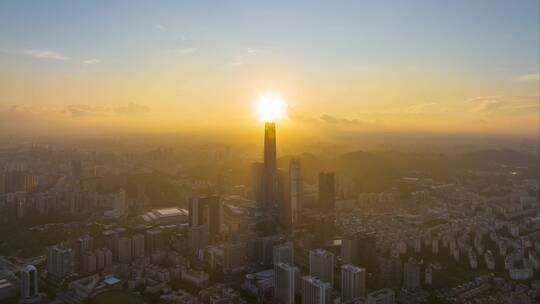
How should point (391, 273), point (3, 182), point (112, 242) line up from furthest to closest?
point (3, 182) < point (112, 242) < point (391, 273)

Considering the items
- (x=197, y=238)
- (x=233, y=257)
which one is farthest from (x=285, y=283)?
(x=197, y=238)

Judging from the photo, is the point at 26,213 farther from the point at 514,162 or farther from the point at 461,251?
the point at 514,162

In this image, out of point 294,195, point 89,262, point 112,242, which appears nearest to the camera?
point 89,262

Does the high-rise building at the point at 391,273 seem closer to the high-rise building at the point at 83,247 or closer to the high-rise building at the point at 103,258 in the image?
the high-rise building at the point at 103,258

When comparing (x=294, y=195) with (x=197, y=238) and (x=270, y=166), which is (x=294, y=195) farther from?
(x=197, y=238)

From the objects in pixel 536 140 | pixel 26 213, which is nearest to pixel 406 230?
pixel 26 213

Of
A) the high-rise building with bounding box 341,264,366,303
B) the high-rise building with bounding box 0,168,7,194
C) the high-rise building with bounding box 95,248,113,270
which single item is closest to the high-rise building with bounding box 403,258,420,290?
the high-rise building with bounding box 341,264,366,303

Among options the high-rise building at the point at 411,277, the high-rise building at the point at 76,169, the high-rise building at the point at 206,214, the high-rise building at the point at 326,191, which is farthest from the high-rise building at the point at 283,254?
the high-rise building at the point at 76,169

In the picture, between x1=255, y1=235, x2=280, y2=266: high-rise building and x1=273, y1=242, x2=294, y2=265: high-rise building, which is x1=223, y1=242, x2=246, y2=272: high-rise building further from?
x1=273, y1=242, x2=294, y2=265: high-rise building

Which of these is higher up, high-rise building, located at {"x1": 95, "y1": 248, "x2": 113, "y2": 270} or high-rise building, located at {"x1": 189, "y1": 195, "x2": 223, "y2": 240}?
high-rise building, located at {"x1": 189, "y1": 195, "x2": 223, "y2": 240}
